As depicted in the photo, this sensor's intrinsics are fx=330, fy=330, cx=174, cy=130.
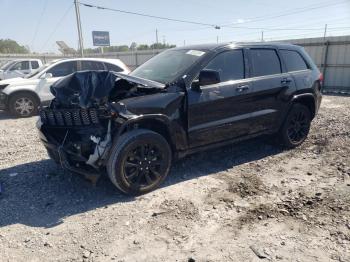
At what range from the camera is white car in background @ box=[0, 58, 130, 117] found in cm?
937

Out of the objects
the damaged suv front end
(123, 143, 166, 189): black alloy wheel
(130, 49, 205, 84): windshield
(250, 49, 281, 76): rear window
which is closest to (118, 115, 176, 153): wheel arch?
the damaged suv front end

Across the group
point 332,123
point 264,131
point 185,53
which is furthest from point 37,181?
point 332,123

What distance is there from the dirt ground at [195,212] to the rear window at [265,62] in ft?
4.71

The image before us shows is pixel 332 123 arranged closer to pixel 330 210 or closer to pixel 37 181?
pixel 330 210

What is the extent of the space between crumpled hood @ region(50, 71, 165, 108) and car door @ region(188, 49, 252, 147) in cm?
60

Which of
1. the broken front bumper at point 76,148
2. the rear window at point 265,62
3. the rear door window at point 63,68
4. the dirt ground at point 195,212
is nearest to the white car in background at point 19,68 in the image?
the rear door window at point 63,68

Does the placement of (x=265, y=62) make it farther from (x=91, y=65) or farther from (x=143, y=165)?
(x=91, y=65)

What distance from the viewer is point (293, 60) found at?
5.73m

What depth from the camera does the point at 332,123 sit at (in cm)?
758

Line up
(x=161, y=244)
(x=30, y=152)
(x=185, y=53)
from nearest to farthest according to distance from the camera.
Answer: (x=161, y=244), (x=185, y=53), (x=30, y=152)

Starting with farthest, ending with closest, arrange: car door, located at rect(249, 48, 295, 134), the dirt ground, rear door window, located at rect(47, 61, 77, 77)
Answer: rear door window, located at rect(47, 61, 77, 77)
car door, located at rect(249, 48, 295, 134)
the dirt ground

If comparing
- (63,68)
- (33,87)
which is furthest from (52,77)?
(33,87)

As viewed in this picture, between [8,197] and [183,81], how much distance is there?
2.69 metres

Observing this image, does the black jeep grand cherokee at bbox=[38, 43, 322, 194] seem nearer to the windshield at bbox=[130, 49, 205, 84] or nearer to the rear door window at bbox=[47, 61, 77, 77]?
the windshield at bbox=[130, 49, 205, 84]
